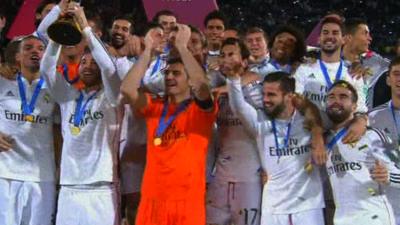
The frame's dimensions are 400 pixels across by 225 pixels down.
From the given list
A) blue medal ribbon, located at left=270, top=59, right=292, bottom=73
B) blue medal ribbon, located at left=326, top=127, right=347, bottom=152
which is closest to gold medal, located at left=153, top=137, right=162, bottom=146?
blue medal ribbon, located at left=326, top=127, right=347, bottom=152

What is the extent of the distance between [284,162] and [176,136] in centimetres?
81

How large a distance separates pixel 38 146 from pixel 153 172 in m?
1.09

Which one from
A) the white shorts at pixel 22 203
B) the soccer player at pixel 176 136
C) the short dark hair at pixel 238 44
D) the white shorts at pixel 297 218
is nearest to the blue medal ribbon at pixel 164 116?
the soccer player at pixel 176 136

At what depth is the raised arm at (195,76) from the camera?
199 inches

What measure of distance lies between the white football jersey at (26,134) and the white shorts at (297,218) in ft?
5.49

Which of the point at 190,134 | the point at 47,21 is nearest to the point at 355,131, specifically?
the point at 190,134

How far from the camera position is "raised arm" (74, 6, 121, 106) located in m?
5.35

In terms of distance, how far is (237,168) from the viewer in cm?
573

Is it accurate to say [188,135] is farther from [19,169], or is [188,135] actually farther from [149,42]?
[19,169]

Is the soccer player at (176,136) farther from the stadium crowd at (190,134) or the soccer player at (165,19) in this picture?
the soccer player at (165,19)

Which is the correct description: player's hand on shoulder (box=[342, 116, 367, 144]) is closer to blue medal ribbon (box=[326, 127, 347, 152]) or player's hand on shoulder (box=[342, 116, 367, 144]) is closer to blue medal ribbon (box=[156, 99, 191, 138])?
blue medal ribbon (box=[326, 127, 347, 152])

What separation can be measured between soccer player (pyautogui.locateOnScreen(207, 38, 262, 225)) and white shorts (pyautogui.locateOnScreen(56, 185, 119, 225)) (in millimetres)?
816

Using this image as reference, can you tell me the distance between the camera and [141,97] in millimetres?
5270

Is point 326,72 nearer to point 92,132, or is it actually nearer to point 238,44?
point 238,44
